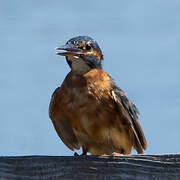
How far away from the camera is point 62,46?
19.4ft

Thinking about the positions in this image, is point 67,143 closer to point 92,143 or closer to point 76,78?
point 92,143

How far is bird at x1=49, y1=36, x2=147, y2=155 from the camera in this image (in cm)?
582

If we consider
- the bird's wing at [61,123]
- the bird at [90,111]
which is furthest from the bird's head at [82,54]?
the bird's wing at [61,123]

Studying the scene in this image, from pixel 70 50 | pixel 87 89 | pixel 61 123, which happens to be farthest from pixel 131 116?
pixel 70 50

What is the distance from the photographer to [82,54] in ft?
20.6

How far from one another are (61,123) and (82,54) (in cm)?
98

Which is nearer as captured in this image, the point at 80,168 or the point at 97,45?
the point at 80,168

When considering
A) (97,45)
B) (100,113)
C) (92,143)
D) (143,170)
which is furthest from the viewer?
(97,45)

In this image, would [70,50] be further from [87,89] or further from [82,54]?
[87,89]

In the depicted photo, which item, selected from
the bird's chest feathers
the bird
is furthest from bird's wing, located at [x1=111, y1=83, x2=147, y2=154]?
the bird's chest feathers

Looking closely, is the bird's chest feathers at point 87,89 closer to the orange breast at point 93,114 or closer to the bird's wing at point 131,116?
the orange breast at point 93,114

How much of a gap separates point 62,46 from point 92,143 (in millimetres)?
1356

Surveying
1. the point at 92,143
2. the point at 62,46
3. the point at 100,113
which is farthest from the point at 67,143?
the point at 62,46

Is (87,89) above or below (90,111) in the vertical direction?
above
